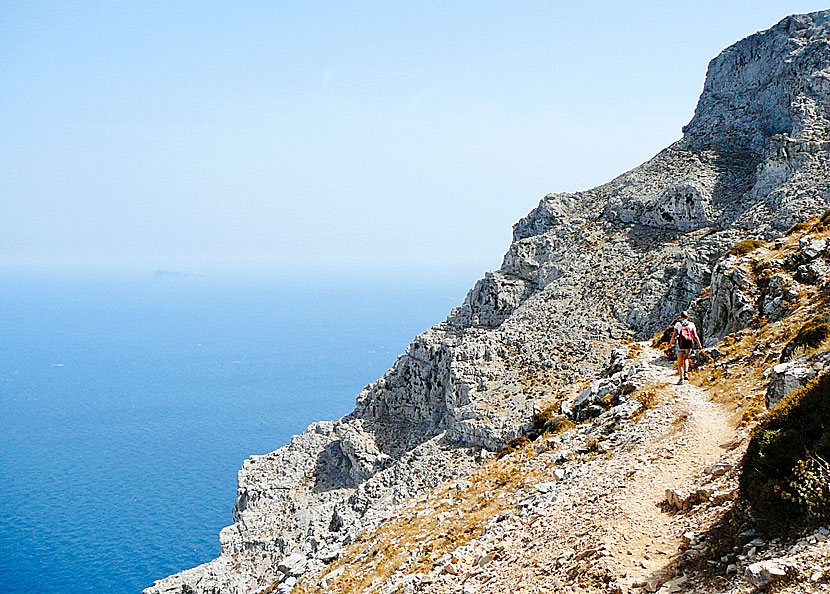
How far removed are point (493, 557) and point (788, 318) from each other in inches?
738

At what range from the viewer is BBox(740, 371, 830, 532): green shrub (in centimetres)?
1023

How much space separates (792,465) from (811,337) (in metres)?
9.45

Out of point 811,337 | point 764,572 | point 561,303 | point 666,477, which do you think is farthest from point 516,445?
point 764,572

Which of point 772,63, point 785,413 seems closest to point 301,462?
point 785,413

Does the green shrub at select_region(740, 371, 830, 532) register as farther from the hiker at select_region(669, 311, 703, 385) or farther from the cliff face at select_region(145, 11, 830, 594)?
the cliff face at select_region(145, 11, 830, 594)

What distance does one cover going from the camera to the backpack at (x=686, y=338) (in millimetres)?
27344

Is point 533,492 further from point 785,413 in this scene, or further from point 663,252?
point 663,252

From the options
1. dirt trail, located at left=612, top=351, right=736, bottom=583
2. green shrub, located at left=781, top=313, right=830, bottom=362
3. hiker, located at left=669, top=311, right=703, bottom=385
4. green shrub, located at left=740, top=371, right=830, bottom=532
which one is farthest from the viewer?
hiker, located at left=669, top=311, right=703, bottom=385

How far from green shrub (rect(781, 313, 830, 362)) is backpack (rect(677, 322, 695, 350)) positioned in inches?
291

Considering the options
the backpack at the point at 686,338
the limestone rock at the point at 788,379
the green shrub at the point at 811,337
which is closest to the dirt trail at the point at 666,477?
the limestone rock at the point at 788,379

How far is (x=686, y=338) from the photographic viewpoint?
1078 inches

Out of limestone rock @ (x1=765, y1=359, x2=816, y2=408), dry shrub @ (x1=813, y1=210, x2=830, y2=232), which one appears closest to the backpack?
limestone rock @ (x1=765, y1=359, x2=816, y2=408)

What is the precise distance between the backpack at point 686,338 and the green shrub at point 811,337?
740 centimetres

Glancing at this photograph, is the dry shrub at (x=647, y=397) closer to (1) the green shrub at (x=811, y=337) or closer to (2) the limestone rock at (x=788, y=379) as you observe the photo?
(1) the green shrub at (x=811, y=337)
